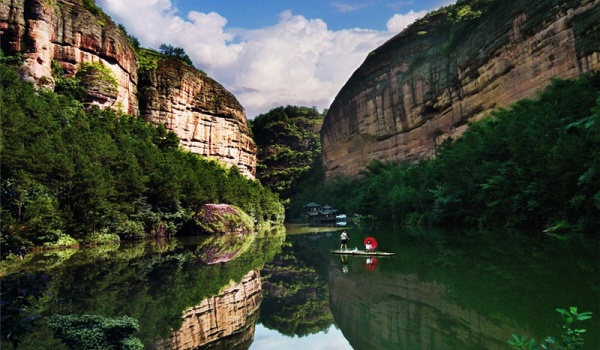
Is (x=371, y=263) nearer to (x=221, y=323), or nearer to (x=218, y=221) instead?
(x=221, y=323)

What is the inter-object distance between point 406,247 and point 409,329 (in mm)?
10213

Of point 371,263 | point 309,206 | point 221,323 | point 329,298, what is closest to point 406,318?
point 329,298

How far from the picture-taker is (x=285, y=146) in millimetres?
82000

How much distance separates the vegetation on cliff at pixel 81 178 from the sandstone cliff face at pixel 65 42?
3.09m

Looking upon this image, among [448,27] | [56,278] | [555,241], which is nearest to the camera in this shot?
[56,278]

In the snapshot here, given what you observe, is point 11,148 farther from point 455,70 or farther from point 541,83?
point 455,70

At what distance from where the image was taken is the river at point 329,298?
556 cm

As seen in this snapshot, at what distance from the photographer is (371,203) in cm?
4256

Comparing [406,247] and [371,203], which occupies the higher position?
[371,203]

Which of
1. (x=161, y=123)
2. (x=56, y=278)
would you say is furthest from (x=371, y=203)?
(x=56, y=278)

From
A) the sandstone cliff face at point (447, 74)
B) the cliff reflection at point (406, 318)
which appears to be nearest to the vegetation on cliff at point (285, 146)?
the sandstone cliff face at point (447, 74)

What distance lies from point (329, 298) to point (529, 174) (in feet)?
48.5

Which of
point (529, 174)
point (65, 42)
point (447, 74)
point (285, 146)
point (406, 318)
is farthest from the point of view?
point (285, 146)

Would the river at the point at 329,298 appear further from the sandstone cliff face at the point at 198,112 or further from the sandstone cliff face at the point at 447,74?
the sandstone cliff face at the point at 198,112
